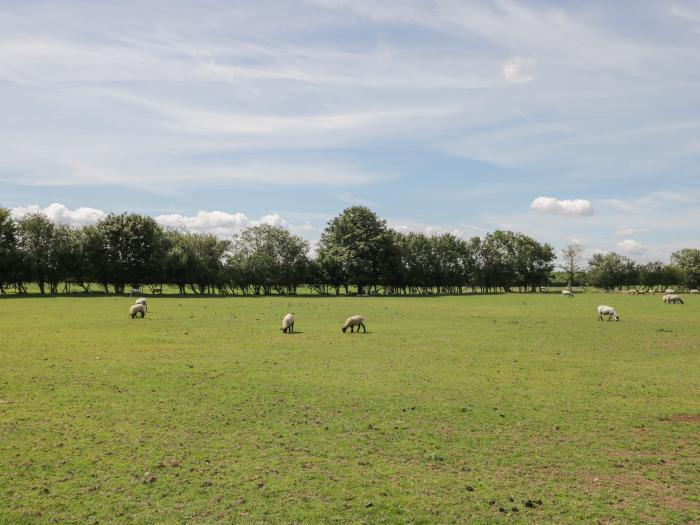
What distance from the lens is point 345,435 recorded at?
12.7m

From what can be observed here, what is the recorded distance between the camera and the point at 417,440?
→ 12.4 m

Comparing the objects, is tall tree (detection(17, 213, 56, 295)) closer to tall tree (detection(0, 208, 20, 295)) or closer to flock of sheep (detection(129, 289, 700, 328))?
tall tree (detection(0, 208, 20, 295))

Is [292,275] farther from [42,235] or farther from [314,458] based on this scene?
[314,458]

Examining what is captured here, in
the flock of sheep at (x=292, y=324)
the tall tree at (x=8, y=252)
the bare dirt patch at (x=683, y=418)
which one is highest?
the tall tree at (x=8, y=252)

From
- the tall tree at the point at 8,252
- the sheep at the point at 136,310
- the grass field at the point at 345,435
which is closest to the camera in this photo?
the grass field at the point at 345,435

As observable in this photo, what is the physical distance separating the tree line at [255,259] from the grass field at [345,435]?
68.8m

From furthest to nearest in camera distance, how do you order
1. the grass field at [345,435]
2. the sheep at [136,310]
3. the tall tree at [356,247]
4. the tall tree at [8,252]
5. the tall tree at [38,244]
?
the tall tree at [356,247], the tall tree at [38,244], the tall tree at [8,252], the sheep at [136,310], the grass field at [345,435]

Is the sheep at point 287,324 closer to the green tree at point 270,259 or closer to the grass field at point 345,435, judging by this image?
the grass field at point 345,435

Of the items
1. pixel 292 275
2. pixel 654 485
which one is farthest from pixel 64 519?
pixel 292 275

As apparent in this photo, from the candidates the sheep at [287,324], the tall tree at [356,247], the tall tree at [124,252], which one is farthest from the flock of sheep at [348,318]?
the tall tree at [356,247]

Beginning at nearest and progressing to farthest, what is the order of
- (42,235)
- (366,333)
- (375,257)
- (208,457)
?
1. (208,457)
2. (366,333)
3. (42,235)
4. (375,257)

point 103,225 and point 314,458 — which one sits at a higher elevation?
point 103,225

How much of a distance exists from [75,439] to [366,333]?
22637 millimetres

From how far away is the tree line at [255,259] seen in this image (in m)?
87.6
